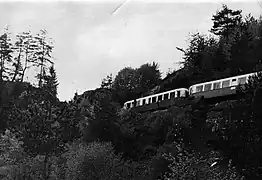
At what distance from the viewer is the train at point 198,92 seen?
4316cm

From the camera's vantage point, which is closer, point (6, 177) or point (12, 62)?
point (6, 177)

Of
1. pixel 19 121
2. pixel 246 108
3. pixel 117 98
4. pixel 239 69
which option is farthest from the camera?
pixel 117 98

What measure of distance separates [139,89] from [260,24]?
1908 centimetres

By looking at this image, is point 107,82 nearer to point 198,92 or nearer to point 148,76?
point 148,76

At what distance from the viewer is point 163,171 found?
36125 mm

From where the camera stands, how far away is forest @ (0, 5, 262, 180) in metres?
29.7

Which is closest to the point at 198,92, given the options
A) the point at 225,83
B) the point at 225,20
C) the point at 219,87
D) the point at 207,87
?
the point at 207,87

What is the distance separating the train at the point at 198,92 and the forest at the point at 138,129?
1.96m

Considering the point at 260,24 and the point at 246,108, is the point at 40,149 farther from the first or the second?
the point at 260,24

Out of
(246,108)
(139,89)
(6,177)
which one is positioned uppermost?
(139,89)

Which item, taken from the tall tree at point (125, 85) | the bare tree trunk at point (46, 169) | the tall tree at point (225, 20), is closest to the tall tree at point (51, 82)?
the bare tree trunk at point (46, 169)

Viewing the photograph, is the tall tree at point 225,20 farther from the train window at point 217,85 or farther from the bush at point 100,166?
the bush at point 100,166

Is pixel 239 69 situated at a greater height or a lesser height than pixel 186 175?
greater

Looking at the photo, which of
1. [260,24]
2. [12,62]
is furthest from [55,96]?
[260,24]
